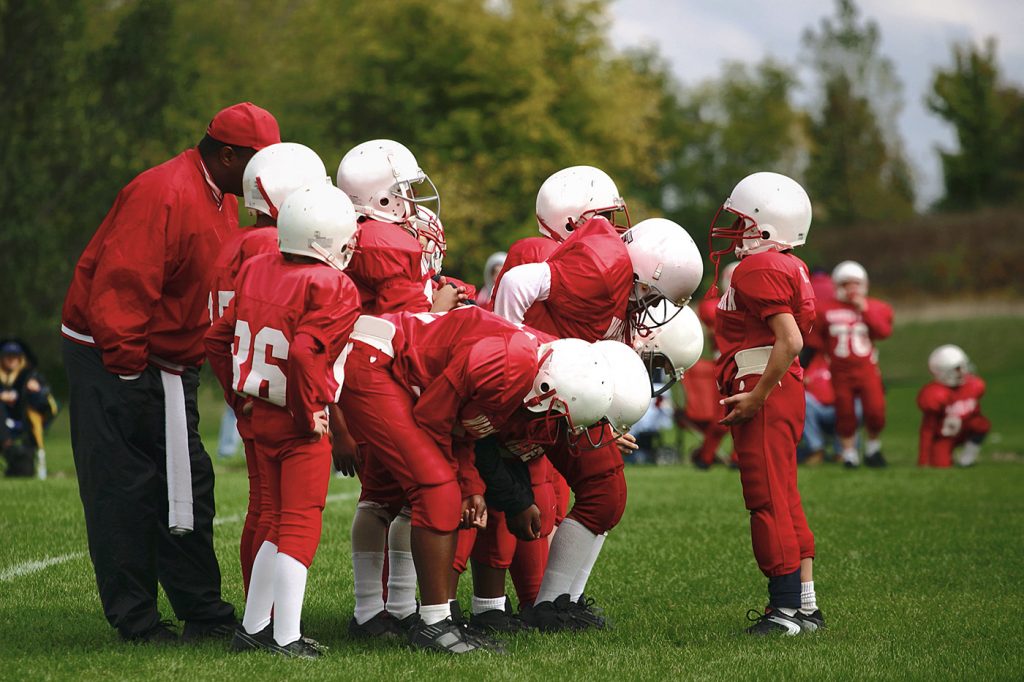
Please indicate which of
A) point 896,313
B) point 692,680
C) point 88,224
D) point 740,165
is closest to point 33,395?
point 88,224

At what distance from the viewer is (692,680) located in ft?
15.4

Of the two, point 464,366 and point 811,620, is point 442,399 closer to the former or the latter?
point 464,366

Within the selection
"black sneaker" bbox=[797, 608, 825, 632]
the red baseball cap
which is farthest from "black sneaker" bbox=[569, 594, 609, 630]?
the red baseball cap

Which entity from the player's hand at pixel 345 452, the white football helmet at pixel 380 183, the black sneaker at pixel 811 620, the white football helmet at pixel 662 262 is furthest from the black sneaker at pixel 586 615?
the white football helmet at pixel 380 183

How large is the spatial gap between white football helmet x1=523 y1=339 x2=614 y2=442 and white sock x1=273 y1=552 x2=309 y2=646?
1119mm

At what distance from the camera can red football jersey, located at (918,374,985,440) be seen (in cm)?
1523

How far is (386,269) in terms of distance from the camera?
562 cm

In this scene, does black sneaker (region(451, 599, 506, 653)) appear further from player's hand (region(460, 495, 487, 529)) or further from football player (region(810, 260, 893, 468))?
football player (region(810, 260, 893, 468))

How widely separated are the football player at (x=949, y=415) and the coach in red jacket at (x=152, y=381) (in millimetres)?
11503

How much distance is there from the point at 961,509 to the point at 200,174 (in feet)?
22.9

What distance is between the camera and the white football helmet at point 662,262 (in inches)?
223

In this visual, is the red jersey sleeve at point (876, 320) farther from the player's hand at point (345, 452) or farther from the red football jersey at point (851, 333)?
the player's hand at point (345, 452)

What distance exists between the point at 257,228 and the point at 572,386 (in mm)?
1548

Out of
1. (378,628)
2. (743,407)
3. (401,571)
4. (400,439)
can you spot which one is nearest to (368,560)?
(401,571)
